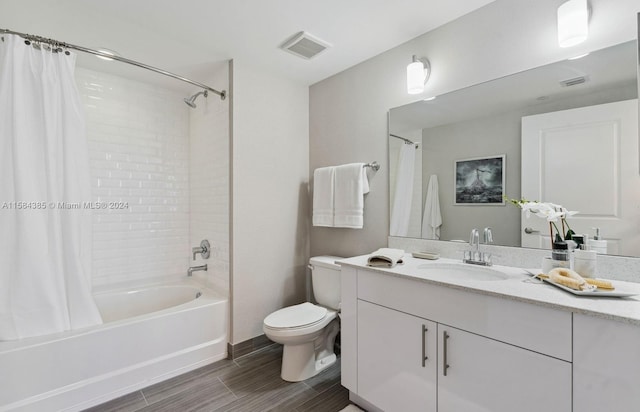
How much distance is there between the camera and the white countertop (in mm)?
946

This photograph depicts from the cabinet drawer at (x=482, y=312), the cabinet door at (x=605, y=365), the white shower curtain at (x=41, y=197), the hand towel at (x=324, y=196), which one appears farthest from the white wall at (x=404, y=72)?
the white shower curtain at (x=41, y=197)

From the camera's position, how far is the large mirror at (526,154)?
1.36 metres

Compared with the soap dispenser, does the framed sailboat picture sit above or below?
above

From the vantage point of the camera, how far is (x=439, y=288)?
4.43 feet

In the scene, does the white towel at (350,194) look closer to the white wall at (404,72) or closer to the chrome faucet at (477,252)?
the white wall at (404,72)

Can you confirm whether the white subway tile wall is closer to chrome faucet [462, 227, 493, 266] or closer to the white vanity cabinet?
the white vanity cabinet

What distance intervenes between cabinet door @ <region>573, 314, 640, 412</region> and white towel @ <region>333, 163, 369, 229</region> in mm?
1502

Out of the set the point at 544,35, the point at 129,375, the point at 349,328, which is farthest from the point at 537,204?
the point at 129,375

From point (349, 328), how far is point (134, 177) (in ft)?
7.87

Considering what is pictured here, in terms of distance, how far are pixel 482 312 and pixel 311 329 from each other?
45.2 inches

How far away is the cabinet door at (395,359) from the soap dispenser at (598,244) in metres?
→ 0.89

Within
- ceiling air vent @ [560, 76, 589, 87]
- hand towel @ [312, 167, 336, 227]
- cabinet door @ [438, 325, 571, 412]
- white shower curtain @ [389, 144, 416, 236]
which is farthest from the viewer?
hand towel @ [312, 167, 336, 227]

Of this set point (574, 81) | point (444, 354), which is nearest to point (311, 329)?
point (444, 354)

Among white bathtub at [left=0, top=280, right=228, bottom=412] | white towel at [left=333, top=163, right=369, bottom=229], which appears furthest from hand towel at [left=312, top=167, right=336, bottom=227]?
white bathtub at [left=0, top=280, right=228, bottom=412]
